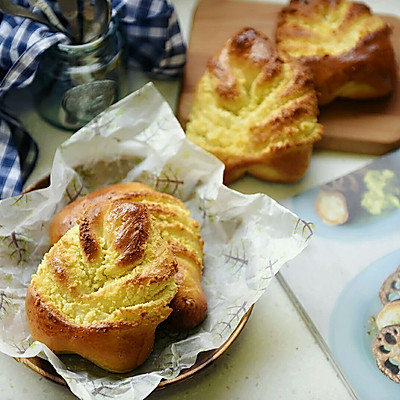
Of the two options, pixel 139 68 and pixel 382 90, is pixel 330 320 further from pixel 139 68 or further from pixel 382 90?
pixel 139 68

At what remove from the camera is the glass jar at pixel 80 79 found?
4.19 feet

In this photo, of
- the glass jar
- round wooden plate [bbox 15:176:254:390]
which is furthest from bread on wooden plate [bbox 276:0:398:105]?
round wooden plate [bbox 15:176:254:390]

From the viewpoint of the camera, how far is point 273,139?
126cm

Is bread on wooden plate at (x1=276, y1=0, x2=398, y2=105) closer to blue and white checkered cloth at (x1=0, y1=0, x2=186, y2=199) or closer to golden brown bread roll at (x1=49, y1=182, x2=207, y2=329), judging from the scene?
blue and white checkered cloth at (x1=0, y1=0, x2=186, y2=199)

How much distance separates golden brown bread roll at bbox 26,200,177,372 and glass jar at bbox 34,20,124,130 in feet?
1.31

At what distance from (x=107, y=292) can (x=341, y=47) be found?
2.54 ft

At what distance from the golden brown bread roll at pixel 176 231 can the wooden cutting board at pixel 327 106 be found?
300 mm

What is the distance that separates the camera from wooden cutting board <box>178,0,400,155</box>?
1372mm

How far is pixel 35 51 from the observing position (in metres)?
1.24

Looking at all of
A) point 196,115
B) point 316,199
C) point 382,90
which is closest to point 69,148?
point 196,115

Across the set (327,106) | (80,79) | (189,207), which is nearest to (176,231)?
(189,207)

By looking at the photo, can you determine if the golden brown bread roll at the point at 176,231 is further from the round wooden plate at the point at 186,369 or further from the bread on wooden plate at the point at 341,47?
the bread on wooden plate at the point at 341,47

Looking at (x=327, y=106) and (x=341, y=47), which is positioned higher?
(x=341, y=47)

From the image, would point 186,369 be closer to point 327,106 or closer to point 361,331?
point 361,331
